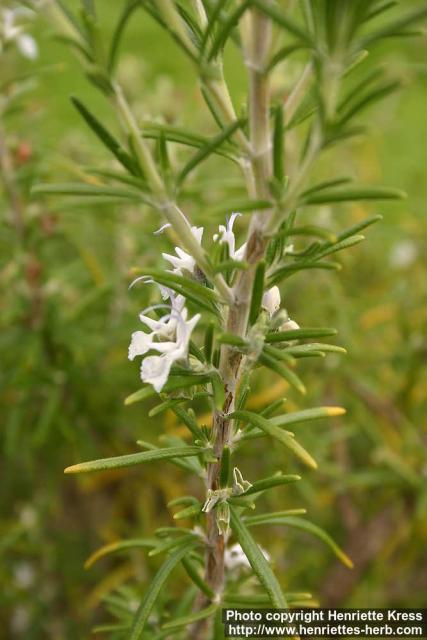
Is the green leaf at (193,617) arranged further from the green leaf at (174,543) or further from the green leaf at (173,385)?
the green leaf at (173,385)

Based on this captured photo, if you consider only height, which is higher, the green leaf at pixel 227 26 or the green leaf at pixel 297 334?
the green leaf at pixel 227 26

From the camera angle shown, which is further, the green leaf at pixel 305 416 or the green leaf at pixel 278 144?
the green leaf at pixel 305 416

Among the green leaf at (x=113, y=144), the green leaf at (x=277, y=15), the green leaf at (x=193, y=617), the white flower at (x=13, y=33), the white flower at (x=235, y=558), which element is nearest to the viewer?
the green leaf at (x=277, y=15)

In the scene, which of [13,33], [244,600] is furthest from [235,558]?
[13,33]

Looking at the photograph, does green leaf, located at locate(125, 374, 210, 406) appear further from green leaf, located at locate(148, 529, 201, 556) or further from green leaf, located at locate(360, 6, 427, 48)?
green leaf, located at locate(360, 6, 427, 48)

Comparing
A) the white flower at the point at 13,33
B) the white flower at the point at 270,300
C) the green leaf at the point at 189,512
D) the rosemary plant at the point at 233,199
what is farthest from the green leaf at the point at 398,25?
the white flower at the point at 13,33

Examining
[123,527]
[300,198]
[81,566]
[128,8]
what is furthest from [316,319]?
[128,8]

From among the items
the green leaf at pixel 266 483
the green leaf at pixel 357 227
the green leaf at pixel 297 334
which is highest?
the green leaf at pixel 357 227
